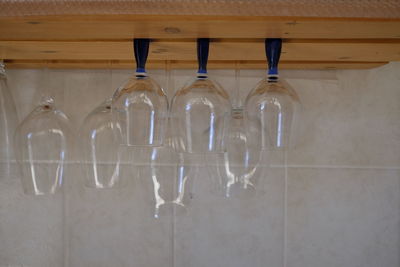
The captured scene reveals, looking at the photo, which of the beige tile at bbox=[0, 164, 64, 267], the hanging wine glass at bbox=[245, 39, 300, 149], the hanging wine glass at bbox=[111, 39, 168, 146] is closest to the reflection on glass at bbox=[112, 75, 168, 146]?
the hanging wine glass at bbox=[111, 39, 168, 146]

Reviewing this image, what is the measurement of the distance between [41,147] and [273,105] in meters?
0.37

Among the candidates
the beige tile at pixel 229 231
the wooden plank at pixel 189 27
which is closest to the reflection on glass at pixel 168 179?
the beige tile at pixel 229 231

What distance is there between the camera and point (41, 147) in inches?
23.8

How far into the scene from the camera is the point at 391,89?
30.8 inches

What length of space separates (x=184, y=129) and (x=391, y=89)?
0.51m

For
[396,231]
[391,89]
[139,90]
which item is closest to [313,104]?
[391,89]

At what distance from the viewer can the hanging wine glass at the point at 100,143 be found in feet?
2.01

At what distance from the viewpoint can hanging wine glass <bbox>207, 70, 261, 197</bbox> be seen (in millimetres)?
589

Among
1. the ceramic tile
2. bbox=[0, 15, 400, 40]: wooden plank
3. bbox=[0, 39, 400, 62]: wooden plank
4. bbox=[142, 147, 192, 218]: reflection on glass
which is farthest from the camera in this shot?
the ceramic tile

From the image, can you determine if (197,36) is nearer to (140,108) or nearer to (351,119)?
(140,108)

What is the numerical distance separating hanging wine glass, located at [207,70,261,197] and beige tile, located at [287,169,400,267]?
18 cm

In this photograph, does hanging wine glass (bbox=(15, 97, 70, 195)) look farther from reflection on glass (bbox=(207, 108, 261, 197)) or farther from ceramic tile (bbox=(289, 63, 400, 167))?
ceramic tile (bbox=(289, 63, 400, 167))

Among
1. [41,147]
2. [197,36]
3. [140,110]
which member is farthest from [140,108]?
[41,147]

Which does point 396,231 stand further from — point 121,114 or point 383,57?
point 121,114
